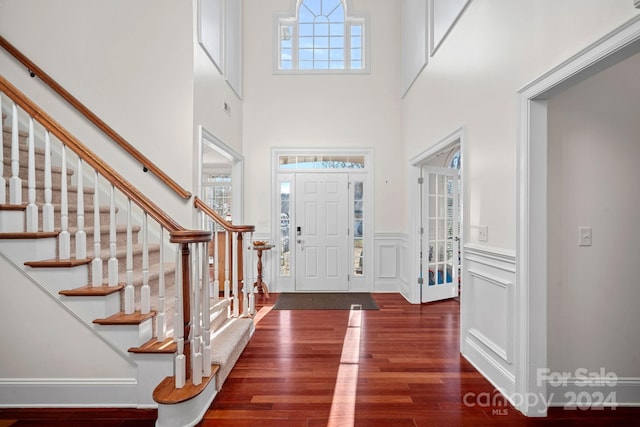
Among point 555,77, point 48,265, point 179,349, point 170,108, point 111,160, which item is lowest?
point 179,349

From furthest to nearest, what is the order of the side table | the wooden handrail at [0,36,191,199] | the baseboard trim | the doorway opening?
the side table → the doorway opening → the wooden handrail at [0,36,191,199] → the baseboard trim

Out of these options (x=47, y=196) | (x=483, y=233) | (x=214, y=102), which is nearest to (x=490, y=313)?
(x=483, y=233)

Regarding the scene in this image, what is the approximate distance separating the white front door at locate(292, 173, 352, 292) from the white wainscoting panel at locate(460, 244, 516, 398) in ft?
8.04

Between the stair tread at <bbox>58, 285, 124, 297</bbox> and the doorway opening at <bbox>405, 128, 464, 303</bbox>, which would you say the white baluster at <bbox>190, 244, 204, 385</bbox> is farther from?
the doorway opening at <bbox>405, 128, 464, 303</bbox>

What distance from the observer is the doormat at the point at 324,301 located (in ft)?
13.8

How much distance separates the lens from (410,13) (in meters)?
4.44

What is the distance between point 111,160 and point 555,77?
11.4 ft

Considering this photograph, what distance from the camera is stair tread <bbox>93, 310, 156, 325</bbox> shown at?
1.93 m

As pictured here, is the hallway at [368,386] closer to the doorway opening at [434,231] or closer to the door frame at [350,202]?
the doorway opening at [434,231]

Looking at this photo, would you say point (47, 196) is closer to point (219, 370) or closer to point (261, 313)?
point (219, 370)

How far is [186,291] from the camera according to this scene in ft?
6.06

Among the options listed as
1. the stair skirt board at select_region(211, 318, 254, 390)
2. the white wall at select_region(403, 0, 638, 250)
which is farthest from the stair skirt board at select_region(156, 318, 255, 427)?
the white wall at select_region(403, 0, 638, 250)

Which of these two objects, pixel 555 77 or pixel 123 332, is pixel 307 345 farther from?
pixel 555 77

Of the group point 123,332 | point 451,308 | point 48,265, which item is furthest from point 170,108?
point 451,308
